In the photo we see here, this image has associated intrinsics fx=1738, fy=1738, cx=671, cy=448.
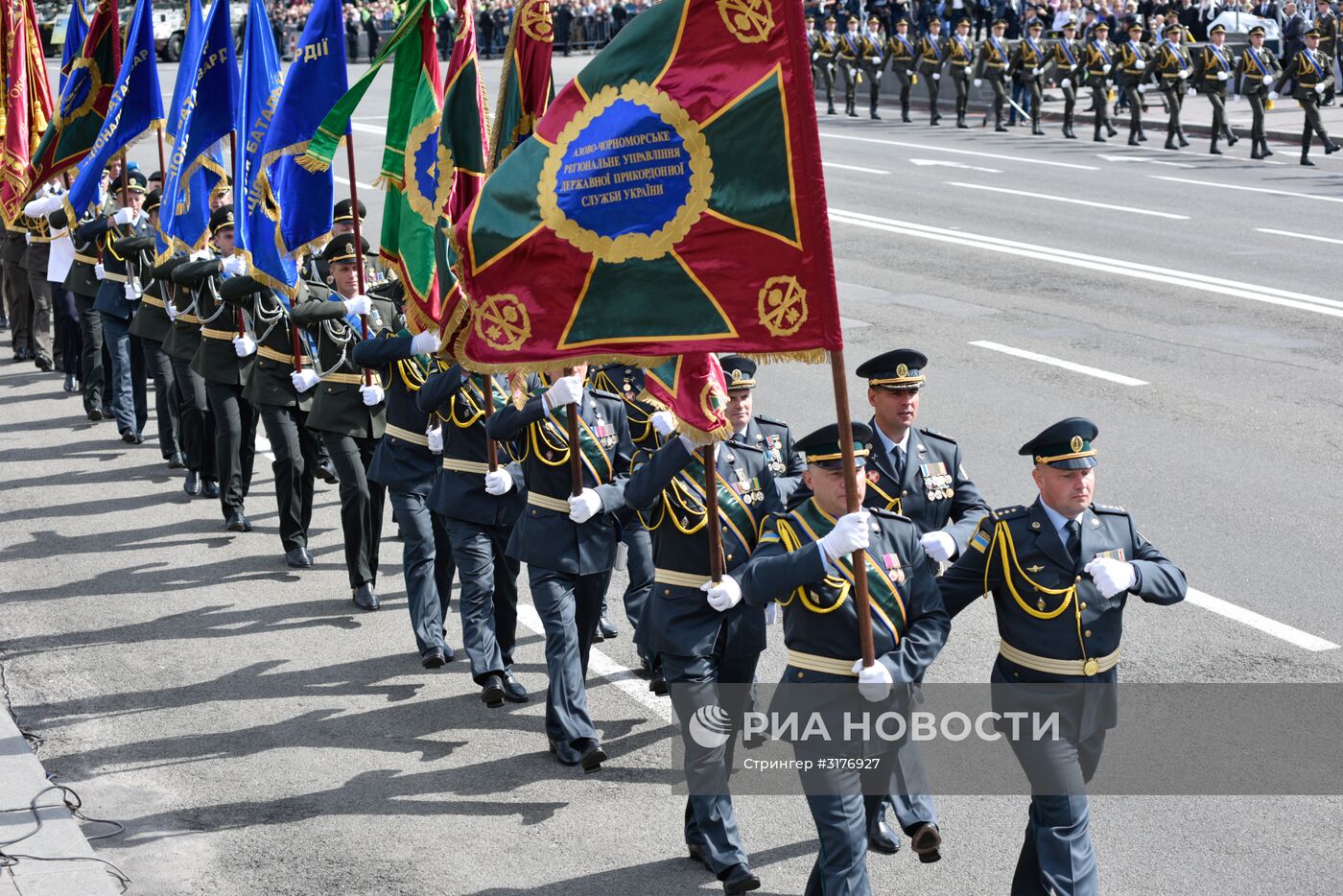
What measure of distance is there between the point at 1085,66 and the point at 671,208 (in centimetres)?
2726

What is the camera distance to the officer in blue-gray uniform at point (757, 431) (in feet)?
23.5

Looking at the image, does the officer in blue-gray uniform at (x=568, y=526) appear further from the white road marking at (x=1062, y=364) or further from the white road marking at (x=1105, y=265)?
the white road marking at (x=1105, y=265)

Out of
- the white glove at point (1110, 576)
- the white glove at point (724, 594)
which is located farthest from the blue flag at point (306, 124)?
the white glove at point (1110, 576)

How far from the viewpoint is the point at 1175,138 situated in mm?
31891

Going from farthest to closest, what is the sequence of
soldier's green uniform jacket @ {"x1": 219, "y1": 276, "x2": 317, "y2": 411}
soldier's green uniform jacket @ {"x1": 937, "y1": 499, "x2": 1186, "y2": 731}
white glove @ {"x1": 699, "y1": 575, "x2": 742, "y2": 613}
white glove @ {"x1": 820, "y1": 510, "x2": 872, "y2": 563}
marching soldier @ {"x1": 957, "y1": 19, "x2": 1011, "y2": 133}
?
marching soldier @ {"x1": 957, "y1": 19, "x2": 1011, "y2": 133}, soldier's green uniform jacket @ {"x1": 219, "y1": 276, "x2": 317, "y2": 411}, white glove @ {"x1": 699, "y1": 575, "x2": 742, "y2": 613}, soldier's green uniform jacket @ {"x1": 937, "y1": 499, "x2": 1186, "y2": 731}, white glove @ {"x1": 820, "y1": 510, "x2": 872, "y2": 563}

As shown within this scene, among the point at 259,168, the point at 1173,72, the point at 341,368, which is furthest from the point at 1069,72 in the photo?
the point at 259,168

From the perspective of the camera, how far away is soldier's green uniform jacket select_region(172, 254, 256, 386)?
38.0ft

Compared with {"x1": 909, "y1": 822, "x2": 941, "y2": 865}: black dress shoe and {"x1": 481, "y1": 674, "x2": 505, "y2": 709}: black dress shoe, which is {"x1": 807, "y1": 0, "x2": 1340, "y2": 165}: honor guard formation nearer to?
{"x1": 481, "y1": 674, "x2": 505, "y2": 709}: black dress shoe

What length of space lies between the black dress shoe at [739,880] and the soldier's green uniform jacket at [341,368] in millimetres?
4477

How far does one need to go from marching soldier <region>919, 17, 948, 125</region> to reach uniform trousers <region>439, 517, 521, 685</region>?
92.8 feet

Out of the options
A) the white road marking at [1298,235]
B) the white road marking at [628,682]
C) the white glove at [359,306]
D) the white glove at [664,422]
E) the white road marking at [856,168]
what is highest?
the white glove at [359,306]

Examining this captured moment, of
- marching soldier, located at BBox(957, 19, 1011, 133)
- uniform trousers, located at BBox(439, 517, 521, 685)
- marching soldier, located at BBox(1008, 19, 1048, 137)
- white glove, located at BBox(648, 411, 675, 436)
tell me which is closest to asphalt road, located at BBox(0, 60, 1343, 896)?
uniform trousers, located at BBox(439, 517, 521, 685)

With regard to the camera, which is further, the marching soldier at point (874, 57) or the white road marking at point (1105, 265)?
the marching soldier at point (874, 57)

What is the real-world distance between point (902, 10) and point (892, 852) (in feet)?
116
